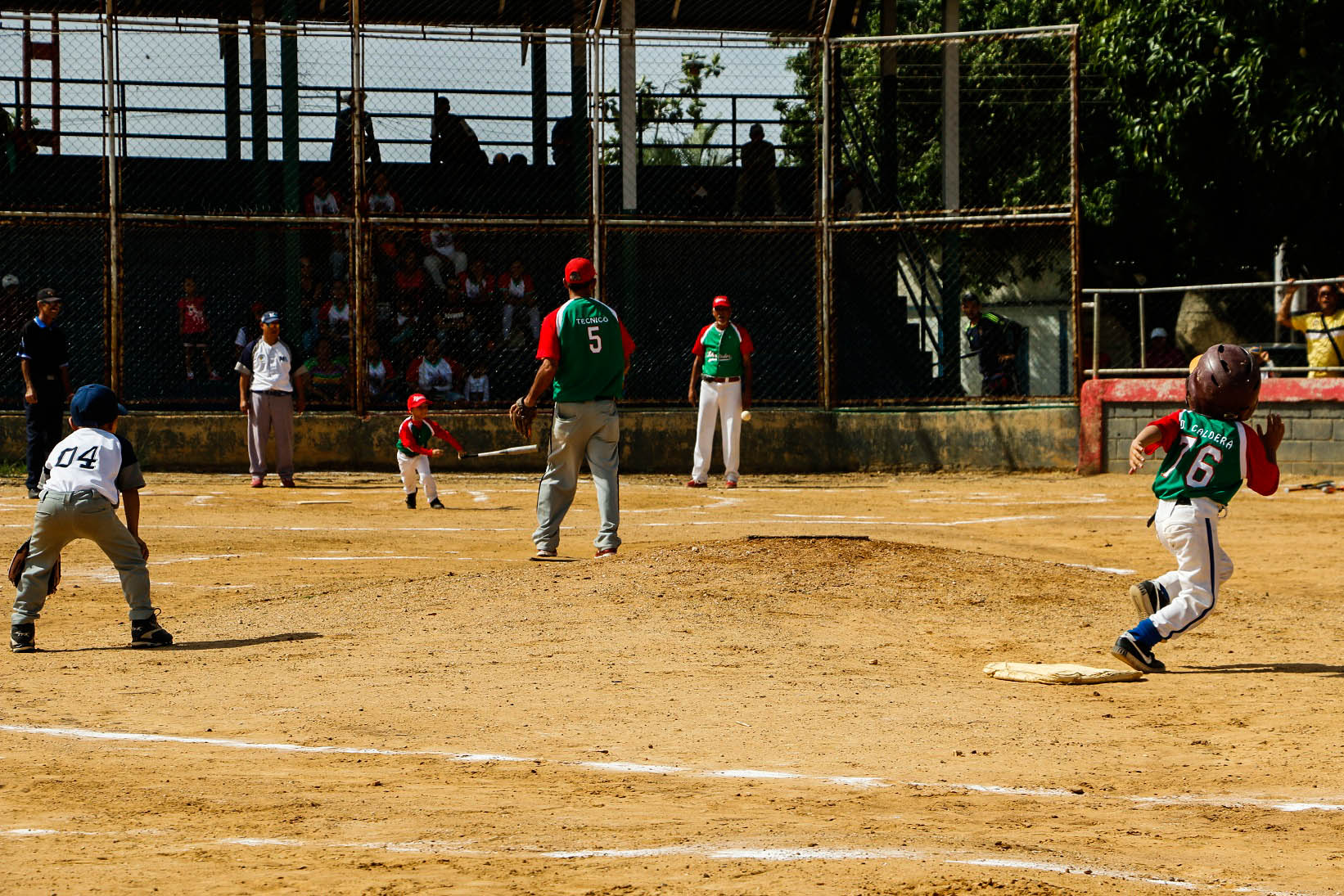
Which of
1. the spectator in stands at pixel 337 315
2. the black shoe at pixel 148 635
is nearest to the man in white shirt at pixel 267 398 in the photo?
the spectator in stands at pixel 337 315

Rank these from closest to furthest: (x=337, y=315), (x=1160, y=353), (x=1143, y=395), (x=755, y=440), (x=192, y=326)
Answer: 1. (x=1143, y=395)
2. (x=337, y=315)
3. (x=192, y=326)
4. (x=755, y=440)
5. (x=1160, y=353)

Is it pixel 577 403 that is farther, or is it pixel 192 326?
pixel 192 326

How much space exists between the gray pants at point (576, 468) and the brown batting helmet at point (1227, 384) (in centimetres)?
446

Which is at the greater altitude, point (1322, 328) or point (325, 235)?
point (325, 235)

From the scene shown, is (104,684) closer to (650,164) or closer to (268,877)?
(268,877)

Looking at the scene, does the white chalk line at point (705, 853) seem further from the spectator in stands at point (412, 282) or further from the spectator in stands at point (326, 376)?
the spectator in stands at point (326, 376)

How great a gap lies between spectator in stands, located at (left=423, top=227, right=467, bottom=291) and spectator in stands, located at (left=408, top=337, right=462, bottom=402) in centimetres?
75

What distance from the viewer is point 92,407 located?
8352mm

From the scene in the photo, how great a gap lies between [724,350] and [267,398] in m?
4.77

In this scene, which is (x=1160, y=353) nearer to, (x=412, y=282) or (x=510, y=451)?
(x=510, y=451)

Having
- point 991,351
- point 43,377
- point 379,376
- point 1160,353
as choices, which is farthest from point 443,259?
point 1160,353

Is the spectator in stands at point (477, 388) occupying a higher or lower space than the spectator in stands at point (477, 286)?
lower

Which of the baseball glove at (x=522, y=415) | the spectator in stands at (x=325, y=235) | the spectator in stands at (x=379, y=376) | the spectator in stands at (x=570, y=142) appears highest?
the spectator in stands at (x=570, y=142)

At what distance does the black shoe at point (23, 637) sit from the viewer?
26.9 feet
